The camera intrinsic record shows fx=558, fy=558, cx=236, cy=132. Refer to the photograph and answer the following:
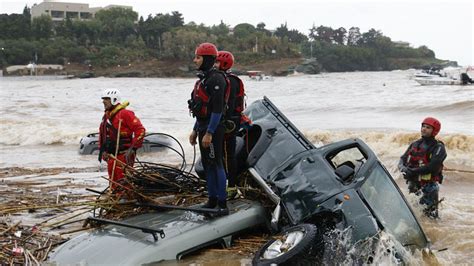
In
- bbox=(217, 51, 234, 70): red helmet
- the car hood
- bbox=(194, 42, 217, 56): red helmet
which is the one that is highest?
bbox=(194, 42, 217, 56): red helmet

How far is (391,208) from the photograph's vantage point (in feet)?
17.1

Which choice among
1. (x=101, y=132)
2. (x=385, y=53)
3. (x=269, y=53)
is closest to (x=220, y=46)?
(x=269, y=53)

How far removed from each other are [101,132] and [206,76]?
8.29ft

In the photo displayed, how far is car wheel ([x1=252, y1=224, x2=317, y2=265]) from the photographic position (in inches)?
178

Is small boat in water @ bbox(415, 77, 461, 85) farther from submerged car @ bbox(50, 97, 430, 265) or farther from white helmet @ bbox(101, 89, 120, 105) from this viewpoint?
submerged car @ bbox(50, 97, 430, 265)

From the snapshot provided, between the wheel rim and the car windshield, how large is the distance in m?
0.76

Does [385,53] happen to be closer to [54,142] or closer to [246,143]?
[54,142]

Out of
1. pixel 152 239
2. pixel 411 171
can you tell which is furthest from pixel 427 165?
pixel 152 239

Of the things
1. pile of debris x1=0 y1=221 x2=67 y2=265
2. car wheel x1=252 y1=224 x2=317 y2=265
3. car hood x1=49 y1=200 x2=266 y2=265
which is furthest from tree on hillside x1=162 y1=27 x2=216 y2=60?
car wheel x1=252 y1=224 x2=317 y2=265

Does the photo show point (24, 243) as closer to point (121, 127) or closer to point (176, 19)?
point (121, 127)

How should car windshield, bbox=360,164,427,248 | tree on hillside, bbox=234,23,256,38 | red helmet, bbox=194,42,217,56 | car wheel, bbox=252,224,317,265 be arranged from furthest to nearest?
tree on hillside, bbox=234,23,256,38 → red helmet, bbox=194,42,217,56 → car windshield, bbox=360,164,427,248 → car wheel, bbox=252,224,317,265

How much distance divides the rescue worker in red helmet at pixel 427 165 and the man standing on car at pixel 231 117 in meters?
2.84

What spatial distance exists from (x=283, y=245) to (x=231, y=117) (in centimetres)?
163

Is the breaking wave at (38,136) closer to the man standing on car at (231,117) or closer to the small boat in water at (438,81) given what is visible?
the man standing on car at (231,117)
